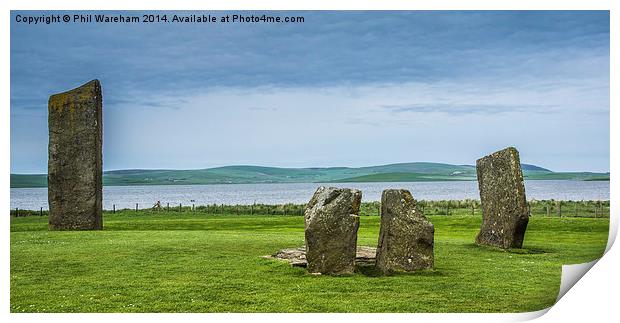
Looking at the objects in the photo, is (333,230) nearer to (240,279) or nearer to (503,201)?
(240,279)

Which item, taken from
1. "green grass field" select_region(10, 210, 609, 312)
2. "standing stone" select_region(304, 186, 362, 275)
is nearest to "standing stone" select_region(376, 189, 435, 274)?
"green grass field" select_region(10, 210, 609, 312)

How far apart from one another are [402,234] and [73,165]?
464 inches

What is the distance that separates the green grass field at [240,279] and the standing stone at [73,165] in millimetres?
2309

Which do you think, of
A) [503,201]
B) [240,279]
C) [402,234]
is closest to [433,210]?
[503,201]

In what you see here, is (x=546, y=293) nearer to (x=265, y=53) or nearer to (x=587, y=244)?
(x=587, y=244)

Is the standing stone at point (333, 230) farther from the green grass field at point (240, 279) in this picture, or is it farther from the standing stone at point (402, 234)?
the standing stone at point (402, 234)

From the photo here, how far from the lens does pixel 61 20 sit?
1616cm

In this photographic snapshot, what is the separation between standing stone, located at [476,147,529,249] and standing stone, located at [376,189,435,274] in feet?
13.9

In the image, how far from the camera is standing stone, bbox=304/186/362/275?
13.9m

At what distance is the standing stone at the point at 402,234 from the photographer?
14.3m

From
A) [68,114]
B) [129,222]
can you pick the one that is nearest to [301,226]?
[129,222]

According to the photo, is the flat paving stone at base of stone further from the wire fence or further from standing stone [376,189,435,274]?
the wire fence
